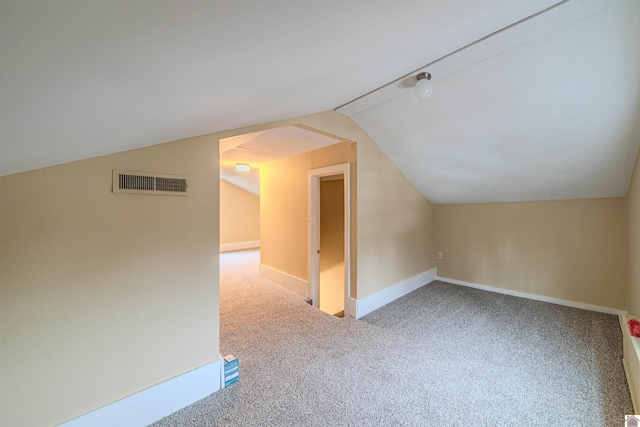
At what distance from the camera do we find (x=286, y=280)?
3.99 m

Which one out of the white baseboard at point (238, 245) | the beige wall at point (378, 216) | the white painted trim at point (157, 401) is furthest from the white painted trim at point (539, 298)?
the white baseboard at point (238, 245)

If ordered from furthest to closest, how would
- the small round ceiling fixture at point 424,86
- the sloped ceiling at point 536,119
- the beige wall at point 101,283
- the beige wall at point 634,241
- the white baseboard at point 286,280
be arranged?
the white baseboard at point 286,280
the beige wall at point 634,241
the small round ceiling fixture at point 424,86
the sloped ceiling at point 536,119
the beige wall at point 101,283

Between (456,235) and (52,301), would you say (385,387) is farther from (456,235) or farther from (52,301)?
(456,235)

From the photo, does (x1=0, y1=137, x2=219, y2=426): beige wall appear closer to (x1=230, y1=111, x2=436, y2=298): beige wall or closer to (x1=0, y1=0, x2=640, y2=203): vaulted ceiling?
(x1=0, y1=0, x2=640, y2=203): vaulted ceiling

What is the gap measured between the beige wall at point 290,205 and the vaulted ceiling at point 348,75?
707mm

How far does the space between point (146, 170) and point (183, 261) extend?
0.64m

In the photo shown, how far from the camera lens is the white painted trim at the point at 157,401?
4.63 ft

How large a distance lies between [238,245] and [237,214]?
99 cm

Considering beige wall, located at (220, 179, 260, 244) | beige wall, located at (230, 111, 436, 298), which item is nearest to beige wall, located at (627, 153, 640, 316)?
beige wall, located at (230, 111, 436, 298)

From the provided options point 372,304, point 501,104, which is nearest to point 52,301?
point 372,304

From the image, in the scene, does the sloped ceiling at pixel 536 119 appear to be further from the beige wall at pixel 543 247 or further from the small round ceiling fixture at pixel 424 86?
the beige wall at pixel 543 247

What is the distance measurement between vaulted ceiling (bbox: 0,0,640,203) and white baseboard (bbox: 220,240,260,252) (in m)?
6.11

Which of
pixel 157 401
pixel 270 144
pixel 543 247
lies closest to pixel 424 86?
pixel 270 144

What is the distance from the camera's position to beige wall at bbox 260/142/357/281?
3.25 meters
